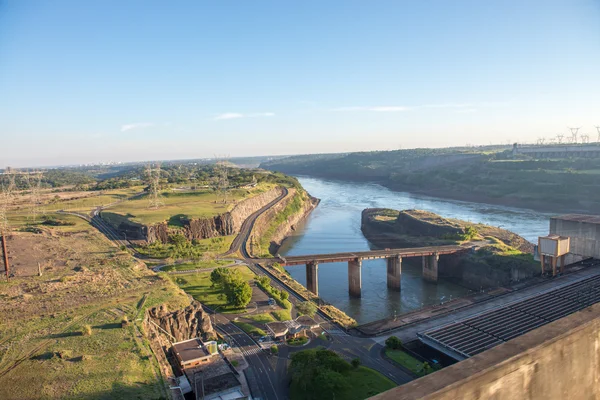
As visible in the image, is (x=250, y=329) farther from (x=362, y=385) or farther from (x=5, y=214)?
(x=5, y=214)

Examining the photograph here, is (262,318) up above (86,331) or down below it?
below

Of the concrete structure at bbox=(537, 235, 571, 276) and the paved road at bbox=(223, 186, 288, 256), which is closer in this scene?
the concrete structure at bbox=(537, 235, 571, 276)

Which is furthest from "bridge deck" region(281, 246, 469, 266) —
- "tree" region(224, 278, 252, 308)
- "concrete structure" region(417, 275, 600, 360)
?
"concrete structure" region(417, 275, 600, 360)

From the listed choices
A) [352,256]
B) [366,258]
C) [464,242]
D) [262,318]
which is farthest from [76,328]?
[464,242]

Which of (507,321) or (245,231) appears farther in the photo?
(245,231)

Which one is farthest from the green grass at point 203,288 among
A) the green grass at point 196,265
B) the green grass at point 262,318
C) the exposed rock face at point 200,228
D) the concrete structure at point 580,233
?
the concrete structure at point 580,233

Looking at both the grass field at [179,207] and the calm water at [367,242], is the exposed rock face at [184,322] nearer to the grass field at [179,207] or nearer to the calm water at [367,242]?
the calm water at [367,242]

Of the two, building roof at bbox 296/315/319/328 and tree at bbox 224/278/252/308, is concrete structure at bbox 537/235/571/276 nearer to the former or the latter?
building roof at bbox 296/315/319/328
